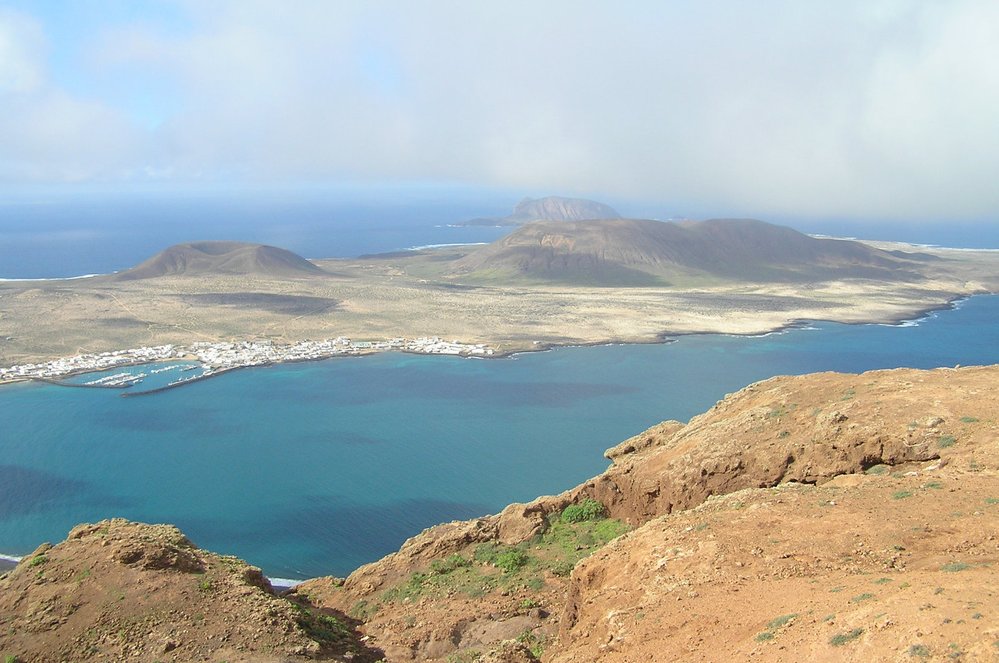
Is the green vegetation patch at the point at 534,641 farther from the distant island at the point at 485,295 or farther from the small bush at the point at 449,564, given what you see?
the distant island at the point at 485,295

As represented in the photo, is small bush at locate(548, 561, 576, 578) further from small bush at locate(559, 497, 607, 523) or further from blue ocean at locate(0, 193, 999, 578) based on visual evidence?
blue ocean at locate(0, 193, 999, 578)

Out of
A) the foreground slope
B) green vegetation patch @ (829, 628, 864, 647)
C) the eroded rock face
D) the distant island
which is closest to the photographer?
green vegetation patch @ (829, 628, 864, 647)

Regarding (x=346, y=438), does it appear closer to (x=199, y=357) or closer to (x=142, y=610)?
(x=199, y=357)

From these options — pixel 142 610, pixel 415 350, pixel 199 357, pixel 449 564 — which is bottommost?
pixel 415 350

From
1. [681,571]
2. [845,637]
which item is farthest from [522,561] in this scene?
[845,637]

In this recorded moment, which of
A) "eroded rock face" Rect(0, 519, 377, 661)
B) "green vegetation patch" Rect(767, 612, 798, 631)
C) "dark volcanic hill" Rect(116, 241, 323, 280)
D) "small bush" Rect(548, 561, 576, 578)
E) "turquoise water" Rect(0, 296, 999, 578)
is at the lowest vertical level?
"turquoise water" Rect(0, 296, 999, 578)

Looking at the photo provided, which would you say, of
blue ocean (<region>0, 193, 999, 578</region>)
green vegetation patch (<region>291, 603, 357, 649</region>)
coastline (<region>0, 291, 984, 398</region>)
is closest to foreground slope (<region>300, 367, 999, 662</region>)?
green vegetation patch (<region>291, 603, 357, 649</region>)

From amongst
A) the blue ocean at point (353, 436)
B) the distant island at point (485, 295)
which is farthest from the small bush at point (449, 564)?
the distant island at point (485, 295)
